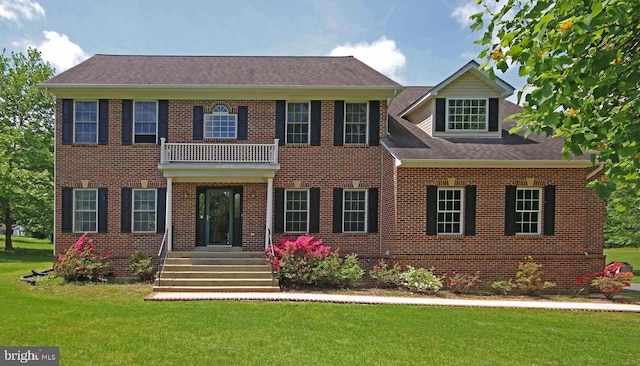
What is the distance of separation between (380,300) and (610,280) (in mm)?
7227

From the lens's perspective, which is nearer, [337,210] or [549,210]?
[549,210]

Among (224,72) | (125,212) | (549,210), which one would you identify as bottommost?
(125,212)

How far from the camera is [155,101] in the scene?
13719 mm

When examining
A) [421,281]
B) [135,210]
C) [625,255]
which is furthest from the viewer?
[625,255]

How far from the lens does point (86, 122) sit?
1361 cm

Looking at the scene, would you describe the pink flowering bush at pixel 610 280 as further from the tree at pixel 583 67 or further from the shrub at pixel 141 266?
the shrub at pixel 141 266

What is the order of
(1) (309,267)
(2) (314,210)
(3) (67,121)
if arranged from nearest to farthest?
1. (1) (309,267)
2. (3) (67,121)
3. (2) (314,210)

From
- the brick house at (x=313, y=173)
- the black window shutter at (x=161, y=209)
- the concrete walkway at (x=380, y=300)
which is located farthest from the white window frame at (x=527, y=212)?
the black window shutter at (x=161, y=209)

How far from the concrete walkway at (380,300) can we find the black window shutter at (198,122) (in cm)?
536

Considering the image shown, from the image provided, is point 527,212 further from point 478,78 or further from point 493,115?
point 478,78

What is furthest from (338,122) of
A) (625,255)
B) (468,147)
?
(625,255)

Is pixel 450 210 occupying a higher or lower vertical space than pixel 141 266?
higher

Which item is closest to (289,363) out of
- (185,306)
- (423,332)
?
(423,332)

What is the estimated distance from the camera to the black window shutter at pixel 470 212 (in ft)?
42.7
